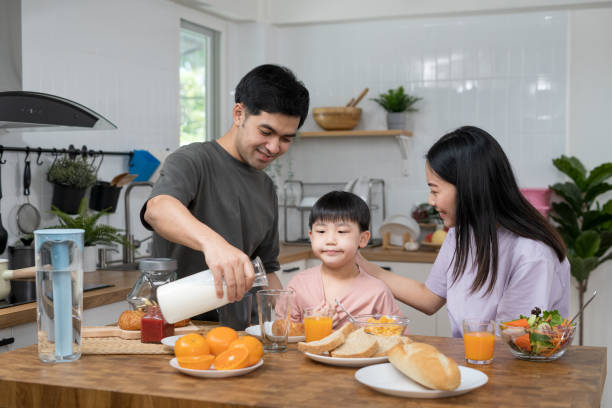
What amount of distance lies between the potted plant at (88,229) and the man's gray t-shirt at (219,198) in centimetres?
97

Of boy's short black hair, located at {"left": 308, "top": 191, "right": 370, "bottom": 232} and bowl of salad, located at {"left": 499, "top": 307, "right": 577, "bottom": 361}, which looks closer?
bowl of salad, located at {"left": 499, "top": 307, "right": 577, "bottom": 361}

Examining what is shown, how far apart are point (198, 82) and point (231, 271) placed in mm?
3061

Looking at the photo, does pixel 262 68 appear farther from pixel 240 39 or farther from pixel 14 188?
pixel 240 39

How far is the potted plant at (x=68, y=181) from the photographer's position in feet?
9.88

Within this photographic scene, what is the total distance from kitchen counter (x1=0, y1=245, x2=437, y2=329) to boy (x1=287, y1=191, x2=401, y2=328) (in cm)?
79

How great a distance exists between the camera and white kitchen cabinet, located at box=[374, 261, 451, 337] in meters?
3.66

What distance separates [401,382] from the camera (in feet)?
4.16

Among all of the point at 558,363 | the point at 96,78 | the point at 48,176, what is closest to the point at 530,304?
the point at 558,363

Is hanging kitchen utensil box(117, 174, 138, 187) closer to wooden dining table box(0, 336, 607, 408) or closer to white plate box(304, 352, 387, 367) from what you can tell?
wooden dining table box(0, 336, 607, 408)

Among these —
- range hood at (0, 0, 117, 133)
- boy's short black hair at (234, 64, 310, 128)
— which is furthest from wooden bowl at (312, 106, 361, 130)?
boy's short black hair at (234, 64, 310, 128)

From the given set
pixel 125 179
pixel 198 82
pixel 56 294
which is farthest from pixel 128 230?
pixel 56 294

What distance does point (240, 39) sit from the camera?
4516 mm

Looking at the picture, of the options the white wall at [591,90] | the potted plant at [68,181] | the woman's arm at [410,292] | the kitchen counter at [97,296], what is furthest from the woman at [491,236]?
the white wall at [591,90]

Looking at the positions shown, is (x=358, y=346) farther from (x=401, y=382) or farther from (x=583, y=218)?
(x=583, y=218)
